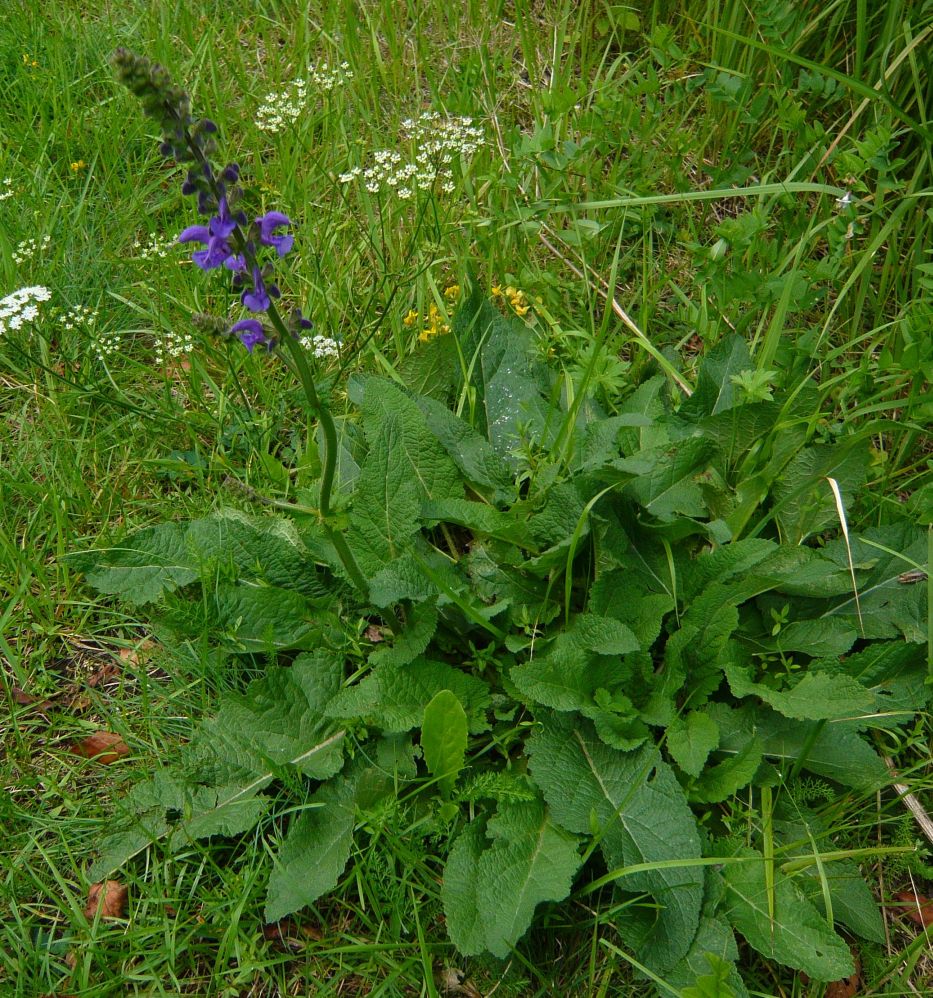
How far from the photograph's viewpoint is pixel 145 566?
8.07 feet

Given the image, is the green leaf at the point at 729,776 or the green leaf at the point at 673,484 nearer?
the green leaf at the point at 729,776

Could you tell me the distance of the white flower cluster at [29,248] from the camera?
10.0 ft

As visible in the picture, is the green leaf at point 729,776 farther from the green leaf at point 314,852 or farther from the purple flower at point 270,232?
the purple flower at point 270,232

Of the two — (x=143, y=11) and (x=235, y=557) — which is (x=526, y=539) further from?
(x=143, y=11)

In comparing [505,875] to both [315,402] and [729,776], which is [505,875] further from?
[315,402]

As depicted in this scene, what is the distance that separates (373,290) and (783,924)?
2347mm

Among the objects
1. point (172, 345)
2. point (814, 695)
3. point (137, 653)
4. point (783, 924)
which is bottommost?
point (783, 924)

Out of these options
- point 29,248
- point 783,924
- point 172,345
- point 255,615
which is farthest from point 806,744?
point 29,248

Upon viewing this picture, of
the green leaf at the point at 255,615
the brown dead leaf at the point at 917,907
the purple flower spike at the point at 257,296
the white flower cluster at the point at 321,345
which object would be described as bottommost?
the brown dead leaf at the point at 917,907

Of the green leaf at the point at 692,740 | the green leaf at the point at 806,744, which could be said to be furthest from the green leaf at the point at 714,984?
the green leaf at the point at 806,744

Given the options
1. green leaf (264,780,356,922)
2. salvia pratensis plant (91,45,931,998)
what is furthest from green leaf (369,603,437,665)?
green leaf (264,780,356,922)

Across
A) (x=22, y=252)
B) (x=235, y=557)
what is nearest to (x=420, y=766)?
(x=235, y=557)

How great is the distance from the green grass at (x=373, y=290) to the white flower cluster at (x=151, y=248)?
0.04 metres

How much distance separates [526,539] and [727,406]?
0.75 meters
